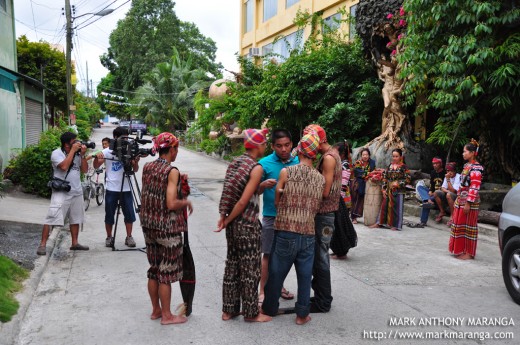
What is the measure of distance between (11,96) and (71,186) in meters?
9.73

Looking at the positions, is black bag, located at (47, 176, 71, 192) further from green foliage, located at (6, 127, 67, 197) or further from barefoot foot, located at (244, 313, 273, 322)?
green foliage, located at (6, 127, 67, 197)

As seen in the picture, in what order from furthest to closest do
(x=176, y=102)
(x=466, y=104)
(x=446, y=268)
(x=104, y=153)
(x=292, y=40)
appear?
(x=176, y=102) → (x=292, y=40) → (x=466, y=104) → (x=104, y=153) → (x=446, y=268)

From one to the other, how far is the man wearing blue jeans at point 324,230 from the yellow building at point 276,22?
44.5 feet

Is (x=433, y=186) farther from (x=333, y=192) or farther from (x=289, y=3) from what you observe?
(x=289, y=3)

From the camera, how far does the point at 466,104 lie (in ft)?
32.4

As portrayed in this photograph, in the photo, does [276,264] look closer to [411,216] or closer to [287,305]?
[287,305]

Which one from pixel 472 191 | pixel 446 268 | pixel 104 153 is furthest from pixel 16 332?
pixel 472 191

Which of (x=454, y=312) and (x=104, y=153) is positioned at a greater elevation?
(x=104, y=153)

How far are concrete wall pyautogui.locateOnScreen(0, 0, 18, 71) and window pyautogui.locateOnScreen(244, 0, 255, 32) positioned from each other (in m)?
15.8

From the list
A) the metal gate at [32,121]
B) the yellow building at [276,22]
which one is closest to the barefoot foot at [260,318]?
the yellow building at [276,22]

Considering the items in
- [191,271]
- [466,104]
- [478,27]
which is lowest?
[191,271]

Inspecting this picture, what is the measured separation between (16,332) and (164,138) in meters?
2.13

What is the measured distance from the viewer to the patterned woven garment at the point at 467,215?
6.76m

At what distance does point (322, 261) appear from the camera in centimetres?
481
